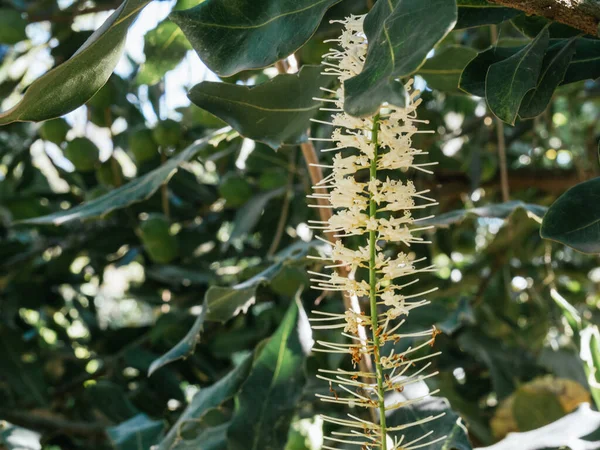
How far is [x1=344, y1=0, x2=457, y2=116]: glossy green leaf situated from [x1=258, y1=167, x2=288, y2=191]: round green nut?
108 centimetres

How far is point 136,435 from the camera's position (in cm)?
104

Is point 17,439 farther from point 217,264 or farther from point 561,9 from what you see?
point 561,9

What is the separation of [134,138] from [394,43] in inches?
→ 46.2

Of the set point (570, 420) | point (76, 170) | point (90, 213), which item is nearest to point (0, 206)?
point (76, 170)

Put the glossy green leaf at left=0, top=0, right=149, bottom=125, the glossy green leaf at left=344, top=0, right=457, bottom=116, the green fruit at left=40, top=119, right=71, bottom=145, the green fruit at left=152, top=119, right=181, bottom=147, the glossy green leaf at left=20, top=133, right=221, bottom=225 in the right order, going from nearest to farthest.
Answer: the glossy green leaf at left=344, top=0, right=457, bottom=116 → the glossy green leaf at left=0, top=0, right=149, bottom=125 → the glossy green leaf at left=20, top=133, right=221, bottom=225 → the green fruit at left=152, top=119, right=181, bottom=147 → the green fruit at left=40, top=119, right=71, bottom=145

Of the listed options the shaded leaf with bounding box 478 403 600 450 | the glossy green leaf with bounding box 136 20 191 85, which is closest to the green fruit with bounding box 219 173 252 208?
the glossy green leaf with bounding box 136 20 191 85

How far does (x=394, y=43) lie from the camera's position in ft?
1.44

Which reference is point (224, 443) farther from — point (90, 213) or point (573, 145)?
point (573, 145)

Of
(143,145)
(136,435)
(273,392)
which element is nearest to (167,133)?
(143,145)

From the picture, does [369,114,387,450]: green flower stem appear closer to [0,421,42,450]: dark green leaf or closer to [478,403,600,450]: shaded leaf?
[478,403,600,450]: shaded leaf

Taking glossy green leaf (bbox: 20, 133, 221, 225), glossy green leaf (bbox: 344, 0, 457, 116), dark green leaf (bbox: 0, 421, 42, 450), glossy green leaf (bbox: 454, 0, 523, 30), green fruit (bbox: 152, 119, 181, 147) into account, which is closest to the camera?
glossy green leaf (bbox: 344, 0, 457, 116)

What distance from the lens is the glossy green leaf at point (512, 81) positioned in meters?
0.55

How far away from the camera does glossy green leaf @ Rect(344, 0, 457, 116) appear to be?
→ 40cm

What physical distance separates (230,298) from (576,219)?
1.38 feet
